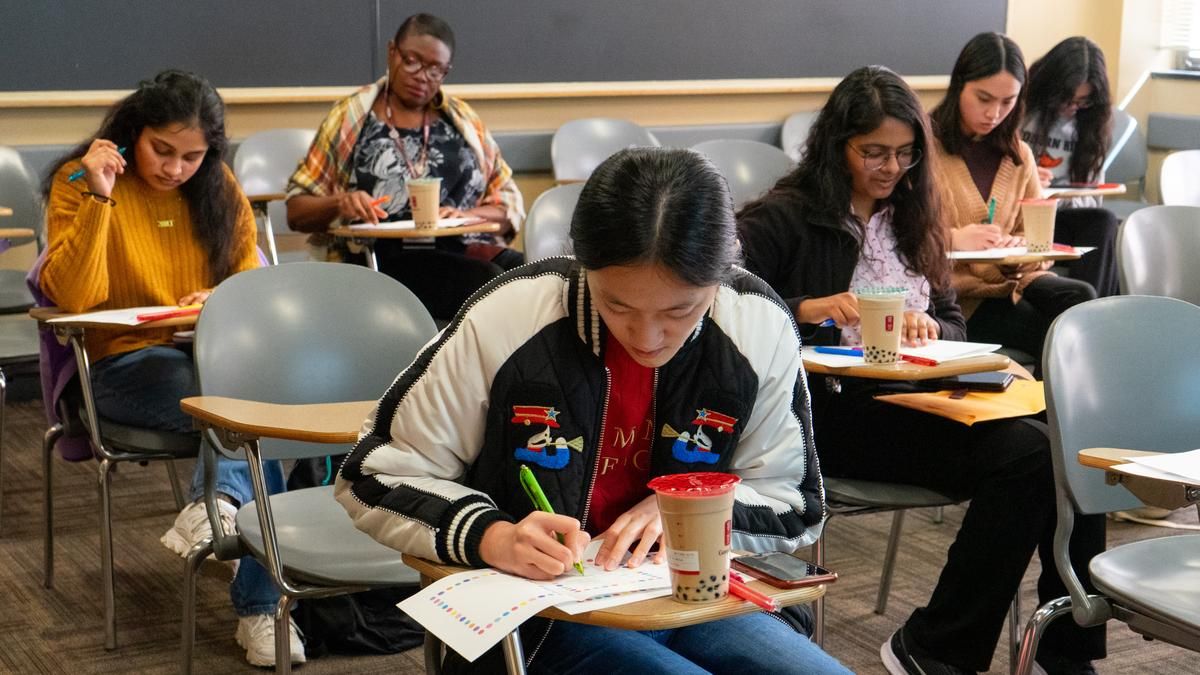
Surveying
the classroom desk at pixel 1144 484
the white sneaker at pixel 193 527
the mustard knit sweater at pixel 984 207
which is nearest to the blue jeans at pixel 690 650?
the classroom desk at pixel 1144 484

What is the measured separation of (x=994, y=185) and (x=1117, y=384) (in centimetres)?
168

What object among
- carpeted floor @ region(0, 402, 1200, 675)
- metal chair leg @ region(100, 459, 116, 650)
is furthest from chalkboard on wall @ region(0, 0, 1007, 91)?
metal chair leg @ region(100, 459, 116, 650)

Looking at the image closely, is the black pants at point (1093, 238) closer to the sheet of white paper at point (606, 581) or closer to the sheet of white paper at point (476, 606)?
the sheet of white paper at point (606, 581)

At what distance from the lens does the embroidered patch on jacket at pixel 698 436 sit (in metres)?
1.62

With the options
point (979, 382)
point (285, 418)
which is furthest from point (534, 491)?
point (979, 382)

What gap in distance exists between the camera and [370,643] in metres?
2.84

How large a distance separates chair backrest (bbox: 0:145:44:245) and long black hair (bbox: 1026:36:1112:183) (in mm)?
3298

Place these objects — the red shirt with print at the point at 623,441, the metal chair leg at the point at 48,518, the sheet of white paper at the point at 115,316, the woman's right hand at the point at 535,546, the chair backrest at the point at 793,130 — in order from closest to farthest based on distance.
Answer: the woman's right hand at the point at 535,546 < the red shirt with print at the point at 623,441 < the sheet of white paper at the point at 115,316 < the metal chair leg at the point at 48,518 < the chair backrest at the point at 793,130

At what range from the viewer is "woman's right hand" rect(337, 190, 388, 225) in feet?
12.9

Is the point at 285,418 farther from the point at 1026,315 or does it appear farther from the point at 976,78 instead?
the point at 976,78

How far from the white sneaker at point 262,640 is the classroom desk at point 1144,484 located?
5.24 ft

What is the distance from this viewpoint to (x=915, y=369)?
2.36 metres

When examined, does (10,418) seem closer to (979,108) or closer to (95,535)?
(95,535)

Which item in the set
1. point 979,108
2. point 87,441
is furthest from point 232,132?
point 979,108
